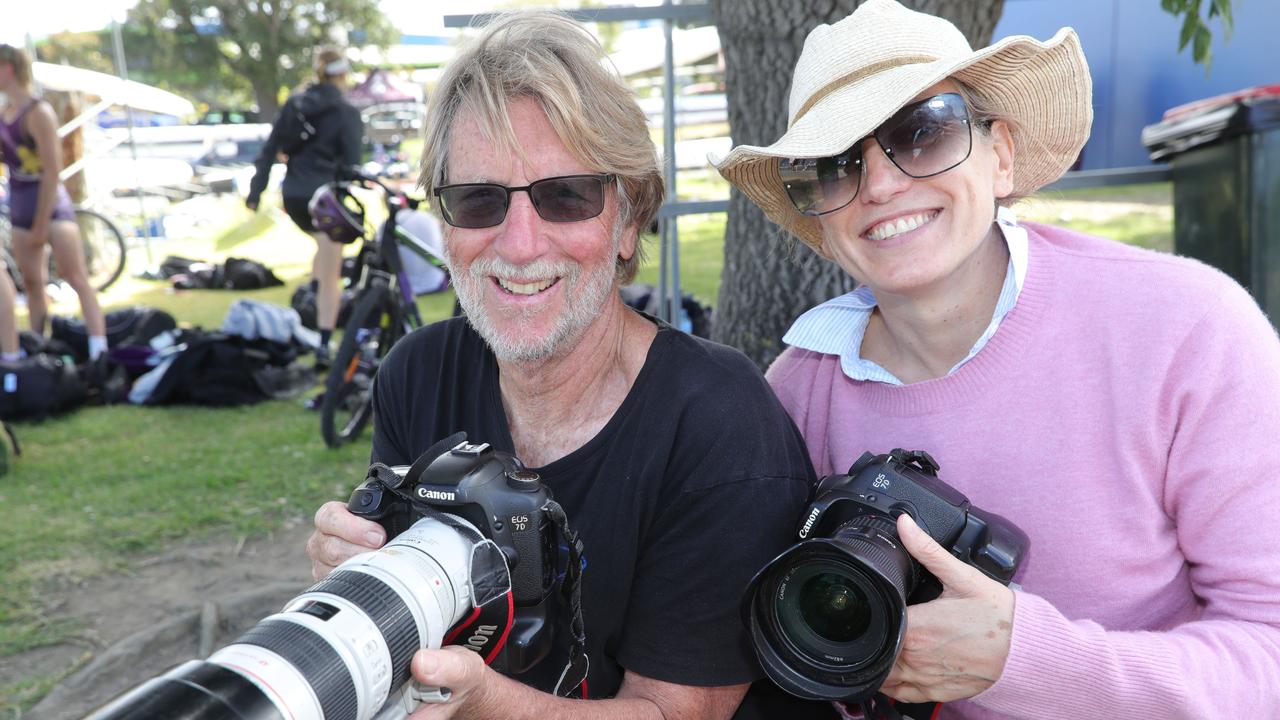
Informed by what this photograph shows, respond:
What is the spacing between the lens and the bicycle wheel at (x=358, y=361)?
16.8ft

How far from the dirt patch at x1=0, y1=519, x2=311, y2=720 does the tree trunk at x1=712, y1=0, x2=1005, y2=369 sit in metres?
1.85

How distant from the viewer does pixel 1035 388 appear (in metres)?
1.70

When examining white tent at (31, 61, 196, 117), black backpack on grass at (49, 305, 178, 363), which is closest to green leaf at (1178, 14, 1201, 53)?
black backpack on grass at (49, 305, 178, 363)

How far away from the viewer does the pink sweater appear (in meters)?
1.50

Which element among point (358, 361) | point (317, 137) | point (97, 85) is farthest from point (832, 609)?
point (97, 85)

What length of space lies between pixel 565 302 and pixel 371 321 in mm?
3642

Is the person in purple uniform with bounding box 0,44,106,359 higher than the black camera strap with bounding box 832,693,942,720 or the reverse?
higher

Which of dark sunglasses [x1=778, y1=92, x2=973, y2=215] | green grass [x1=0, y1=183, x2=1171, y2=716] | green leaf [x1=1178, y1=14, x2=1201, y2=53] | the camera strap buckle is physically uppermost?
green leaf [x1=1178, y1=14, x2=1201, y2=53]

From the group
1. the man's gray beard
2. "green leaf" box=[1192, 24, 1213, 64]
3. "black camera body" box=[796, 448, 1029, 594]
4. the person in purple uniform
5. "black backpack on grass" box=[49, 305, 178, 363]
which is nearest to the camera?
"black camera body" box=[796, 448, 1029, 594]

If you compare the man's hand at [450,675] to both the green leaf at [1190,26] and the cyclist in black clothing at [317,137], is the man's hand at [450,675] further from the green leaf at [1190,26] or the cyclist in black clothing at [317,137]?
the cyclist in black clothing at [317,137]

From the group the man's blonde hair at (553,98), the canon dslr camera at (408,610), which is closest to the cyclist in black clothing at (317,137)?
the man's blonde hair at (553,98)

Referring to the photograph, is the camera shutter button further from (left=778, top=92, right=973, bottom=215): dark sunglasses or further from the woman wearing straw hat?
(left=778, top=92, right=973, bottom=215): dark sunglasses

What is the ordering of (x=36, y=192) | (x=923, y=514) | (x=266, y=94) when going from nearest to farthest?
(x=923, y=514), (x=36, y=192), (x=266, y=94)

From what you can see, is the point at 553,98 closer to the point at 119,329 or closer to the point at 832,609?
the point at 832,609
